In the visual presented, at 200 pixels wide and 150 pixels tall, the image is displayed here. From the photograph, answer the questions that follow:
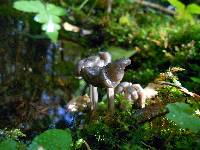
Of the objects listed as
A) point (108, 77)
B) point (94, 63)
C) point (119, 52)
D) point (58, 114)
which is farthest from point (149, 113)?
point (119, 52)

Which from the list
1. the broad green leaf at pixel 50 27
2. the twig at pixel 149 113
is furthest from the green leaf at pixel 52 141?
the broad green leaf at pixel 50 27

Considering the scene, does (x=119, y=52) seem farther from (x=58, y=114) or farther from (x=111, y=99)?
(x=111, y=99)

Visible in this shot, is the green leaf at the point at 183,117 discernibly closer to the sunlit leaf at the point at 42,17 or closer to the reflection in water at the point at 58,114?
the reflection in water at the point at 58,114

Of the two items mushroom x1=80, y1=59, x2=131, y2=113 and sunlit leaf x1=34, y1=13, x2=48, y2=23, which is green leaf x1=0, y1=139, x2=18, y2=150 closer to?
mushroom x1=80, y1=59, x2=131, y2=113

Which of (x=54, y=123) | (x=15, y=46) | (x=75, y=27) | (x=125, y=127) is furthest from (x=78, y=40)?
(x=125, y=127)

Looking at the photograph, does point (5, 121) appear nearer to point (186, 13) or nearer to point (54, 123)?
point (54, 123)

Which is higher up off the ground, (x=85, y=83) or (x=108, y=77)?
(x=108, y=77)
